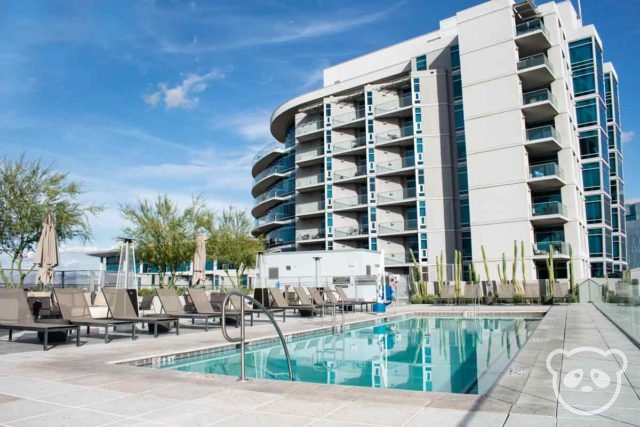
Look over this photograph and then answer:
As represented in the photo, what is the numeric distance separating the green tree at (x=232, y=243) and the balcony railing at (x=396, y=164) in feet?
40.1

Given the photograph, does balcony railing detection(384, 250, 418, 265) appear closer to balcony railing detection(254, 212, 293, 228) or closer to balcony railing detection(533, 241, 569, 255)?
balcony railing detection(533, 241, 569, 255)

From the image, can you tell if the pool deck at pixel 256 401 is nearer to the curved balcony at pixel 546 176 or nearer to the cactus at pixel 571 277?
the cactus at pixel 571 277

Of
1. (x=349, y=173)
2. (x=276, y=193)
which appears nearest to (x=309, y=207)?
(x=349, y=173)

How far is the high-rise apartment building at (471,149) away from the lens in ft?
111

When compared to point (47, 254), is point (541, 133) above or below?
above

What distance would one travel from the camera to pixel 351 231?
142 feet

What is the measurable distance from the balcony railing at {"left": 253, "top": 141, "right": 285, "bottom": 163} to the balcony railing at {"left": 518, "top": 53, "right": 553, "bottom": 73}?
25.2 metres

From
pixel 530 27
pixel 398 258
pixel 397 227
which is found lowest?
pixel 398 258

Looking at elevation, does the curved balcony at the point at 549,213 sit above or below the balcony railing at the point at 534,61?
below

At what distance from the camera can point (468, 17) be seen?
36.5 metres

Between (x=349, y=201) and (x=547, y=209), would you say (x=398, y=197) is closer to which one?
(x=349, y=201)

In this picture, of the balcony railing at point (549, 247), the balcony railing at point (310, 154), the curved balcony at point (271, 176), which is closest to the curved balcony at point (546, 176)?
the balcony railing at point (549, 247)

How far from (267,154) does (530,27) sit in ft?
95.3

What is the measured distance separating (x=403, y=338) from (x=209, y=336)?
18.0ft
